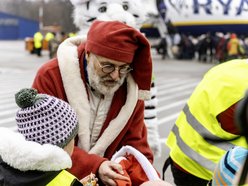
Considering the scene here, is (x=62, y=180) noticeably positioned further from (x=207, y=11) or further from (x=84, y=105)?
(x=207, y=11)

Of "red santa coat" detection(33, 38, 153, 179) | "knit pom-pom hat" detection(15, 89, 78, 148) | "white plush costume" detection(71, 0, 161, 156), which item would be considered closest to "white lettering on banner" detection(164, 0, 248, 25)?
"white plush costume" detection(71, 0, 161, 156)

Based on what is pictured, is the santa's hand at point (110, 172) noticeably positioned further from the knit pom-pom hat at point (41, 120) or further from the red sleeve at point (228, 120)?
the red sleeve at point (228, 120)

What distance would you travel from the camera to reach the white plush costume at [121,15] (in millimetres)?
4246

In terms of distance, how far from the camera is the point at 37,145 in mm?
1981

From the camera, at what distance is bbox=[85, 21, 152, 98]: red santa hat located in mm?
Answer: 2447

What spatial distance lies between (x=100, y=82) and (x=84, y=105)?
14 cm

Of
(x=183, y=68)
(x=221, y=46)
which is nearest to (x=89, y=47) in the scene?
(x=183, y=68)

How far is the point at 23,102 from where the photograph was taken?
6.60 ft

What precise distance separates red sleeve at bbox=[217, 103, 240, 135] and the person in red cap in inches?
17.5

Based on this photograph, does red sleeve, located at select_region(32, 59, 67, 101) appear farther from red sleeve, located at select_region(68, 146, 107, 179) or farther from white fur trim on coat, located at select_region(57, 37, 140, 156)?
red sleeve, located at select_region(68, 146, 107, 179)

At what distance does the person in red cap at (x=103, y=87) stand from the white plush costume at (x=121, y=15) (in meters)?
1.52

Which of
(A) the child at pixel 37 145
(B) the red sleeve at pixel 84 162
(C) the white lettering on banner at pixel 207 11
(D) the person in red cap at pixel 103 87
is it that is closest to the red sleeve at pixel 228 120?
(D) the person in red cap at pixel 103 87

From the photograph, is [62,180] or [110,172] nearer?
[62,180]

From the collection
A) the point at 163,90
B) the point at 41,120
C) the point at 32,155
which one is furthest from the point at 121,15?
the point at 163,90
